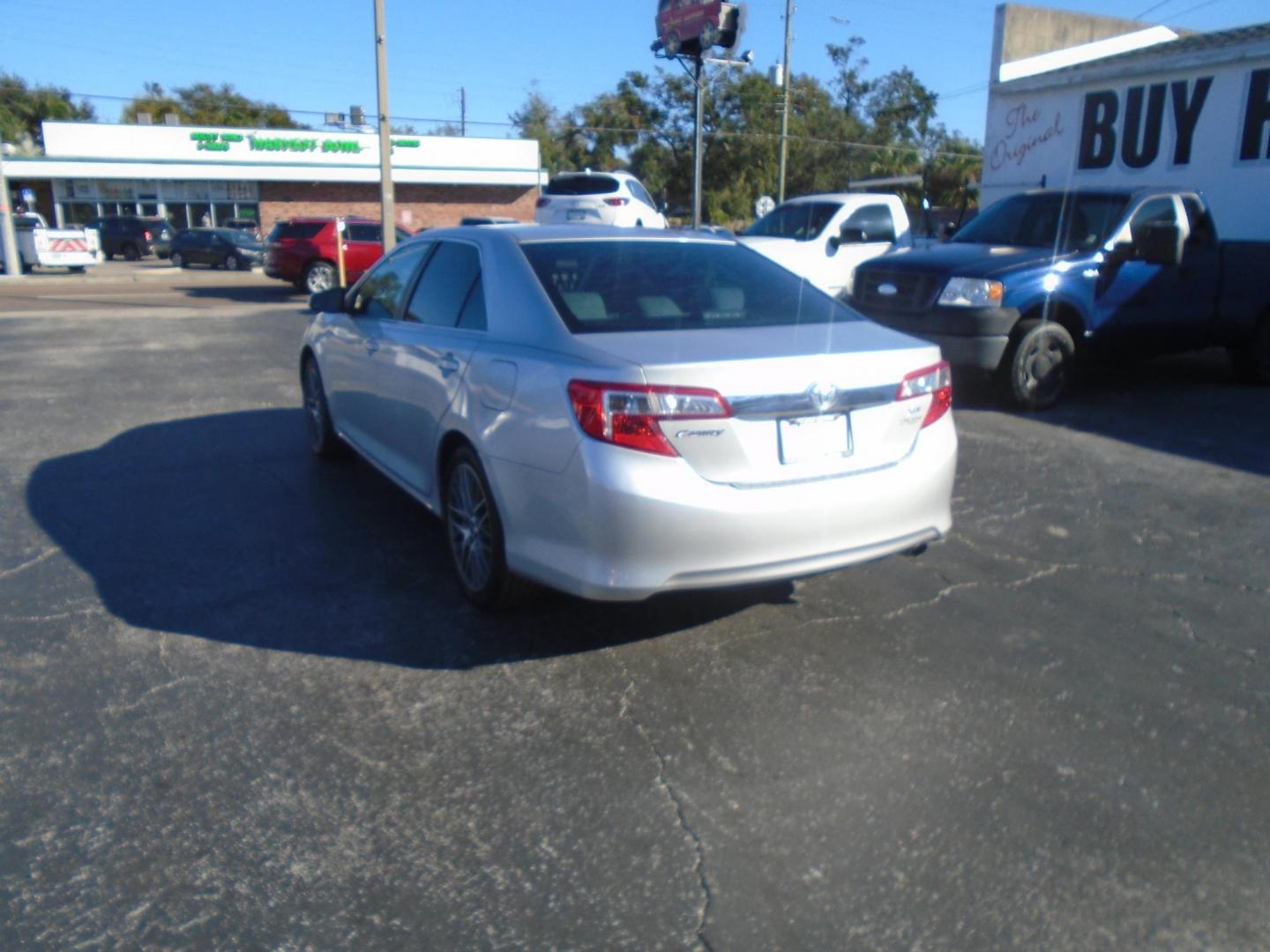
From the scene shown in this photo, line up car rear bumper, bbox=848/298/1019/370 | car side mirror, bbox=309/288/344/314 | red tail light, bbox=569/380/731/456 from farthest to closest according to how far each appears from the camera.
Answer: car rear bumper, bbox=848/298/1019/370, car side mirror, bbox=309/288/344/314, red tail light, bbox=569/380/731/456

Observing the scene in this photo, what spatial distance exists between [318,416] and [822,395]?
4.29m

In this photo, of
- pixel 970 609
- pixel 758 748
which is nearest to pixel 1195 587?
pixel 970 609

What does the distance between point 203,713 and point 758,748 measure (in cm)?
189

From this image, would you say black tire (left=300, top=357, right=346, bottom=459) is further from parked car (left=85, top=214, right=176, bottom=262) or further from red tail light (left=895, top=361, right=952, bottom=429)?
parked car (left=85, top=214, right=176, bottom=262)

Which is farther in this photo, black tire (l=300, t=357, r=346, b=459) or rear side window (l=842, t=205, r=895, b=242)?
rear side window (l=842, t=205, r=895, b=242)

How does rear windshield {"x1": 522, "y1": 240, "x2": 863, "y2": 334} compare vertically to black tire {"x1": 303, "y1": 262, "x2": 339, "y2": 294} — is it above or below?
above

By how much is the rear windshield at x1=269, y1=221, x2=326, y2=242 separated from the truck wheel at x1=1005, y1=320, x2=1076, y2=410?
1662cm

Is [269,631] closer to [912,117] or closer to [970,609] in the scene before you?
[970,609]

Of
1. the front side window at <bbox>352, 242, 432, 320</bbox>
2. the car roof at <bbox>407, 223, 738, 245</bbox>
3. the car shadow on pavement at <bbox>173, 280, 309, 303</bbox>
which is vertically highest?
the car roof at <bbox>407, 223, 738, 245</bbox>

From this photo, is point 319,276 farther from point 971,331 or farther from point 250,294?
point 971,331

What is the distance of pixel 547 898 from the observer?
9.00 feet

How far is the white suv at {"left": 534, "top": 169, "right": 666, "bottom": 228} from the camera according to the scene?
788 inches

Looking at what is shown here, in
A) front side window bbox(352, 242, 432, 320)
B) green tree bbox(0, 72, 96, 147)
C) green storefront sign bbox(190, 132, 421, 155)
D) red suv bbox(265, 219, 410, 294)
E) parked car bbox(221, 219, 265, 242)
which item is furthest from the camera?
green tree bbox(0, 72, 96, 147)


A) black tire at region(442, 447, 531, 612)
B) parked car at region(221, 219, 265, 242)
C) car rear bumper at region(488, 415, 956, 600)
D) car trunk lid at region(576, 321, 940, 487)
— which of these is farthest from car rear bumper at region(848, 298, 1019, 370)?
parked car at region(221, 219, 265, 242)
